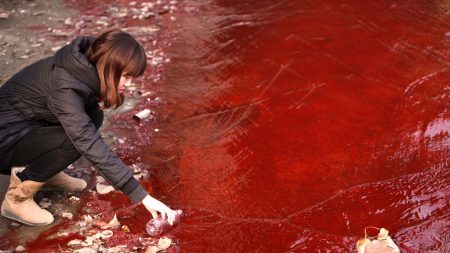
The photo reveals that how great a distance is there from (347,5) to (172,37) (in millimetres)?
1784

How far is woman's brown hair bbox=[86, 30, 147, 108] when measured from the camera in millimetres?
2322

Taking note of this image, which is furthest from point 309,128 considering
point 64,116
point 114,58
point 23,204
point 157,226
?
point 23,204

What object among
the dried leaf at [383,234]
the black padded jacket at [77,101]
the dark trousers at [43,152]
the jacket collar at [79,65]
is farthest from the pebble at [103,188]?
the dried leaf at [383,234]

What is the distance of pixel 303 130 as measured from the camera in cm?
350

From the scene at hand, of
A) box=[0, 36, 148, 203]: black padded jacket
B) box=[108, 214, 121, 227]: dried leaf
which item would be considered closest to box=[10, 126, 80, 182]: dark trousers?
box=[0, 36, 148, 203]: black padded jacket

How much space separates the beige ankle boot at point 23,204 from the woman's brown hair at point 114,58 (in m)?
0.73

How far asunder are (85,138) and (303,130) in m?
1.64

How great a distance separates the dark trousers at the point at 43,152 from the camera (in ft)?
8.44

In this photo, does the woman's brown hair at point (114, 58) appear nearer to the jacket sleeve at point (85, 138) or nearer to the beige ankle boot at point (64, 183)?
the jacket sleeve at point (85, 138)

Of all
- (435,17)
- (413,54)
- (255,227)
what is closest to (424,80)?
(413,54)

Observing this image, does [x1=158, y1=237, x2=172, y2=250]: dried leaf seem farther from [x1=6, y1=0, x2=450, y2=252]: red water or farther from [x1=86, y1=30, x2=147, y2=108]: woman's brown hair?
[x1=86, y1=30, x2=147, y2=108]: woman's brown hair

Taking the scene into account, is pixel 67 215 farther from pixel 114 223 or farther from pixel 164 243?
pixel 164 243

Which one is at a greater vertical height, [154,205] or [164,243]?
[154,205]

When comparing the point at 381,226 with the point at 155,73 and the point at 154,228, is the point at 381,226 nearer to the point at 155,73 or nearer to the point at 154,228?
the point at 154,228
